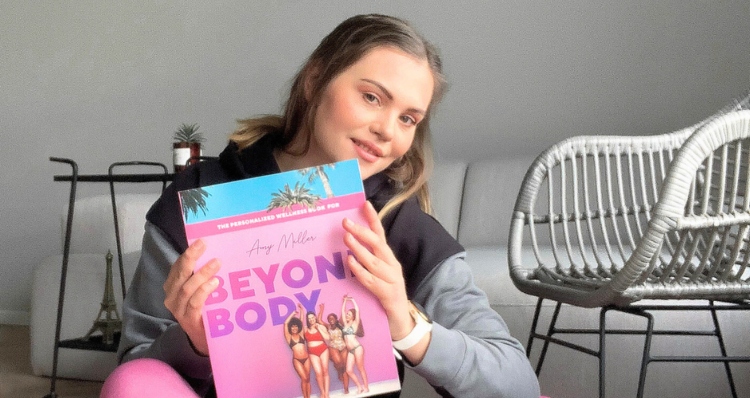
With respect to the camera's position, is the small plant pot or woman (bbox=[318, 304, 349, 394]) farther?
the small plant pot

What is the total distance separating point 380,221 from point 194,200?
0.26 meters

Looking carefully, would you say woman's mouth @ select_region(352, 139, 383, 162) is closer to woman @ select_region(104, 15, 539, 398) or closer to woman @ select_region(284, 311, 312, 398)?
woman @ select_region(104, 15, 539, 398)

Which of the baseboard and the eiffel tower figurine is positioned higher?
the eiffel tower figurine

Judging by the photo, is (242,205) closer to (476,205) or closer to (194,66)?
(476,205)

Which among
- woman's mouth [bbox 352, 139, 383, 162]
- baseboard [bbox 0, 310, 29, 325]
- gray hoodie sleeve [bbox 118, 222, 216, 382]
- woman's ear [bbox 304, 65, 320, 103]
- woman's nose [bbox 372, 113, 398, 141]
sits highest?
woman's ear [bbox 304, 65, 320, 103]

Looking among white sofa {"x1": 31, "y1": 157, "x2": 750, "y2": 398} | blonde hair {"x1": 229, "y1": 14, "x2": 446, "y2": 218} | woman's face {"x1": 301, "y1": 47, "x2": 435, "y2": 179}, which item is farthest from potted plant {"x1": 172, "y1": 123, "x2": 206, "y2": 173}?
woman's face {"x1": 301, "y1": 47, "x2": 435, "y2": 179}

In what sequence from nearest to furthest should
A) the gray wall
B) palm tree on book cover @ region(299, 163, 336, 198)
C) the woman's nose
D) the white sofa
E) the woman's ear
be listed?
1. palm tree on book cover @ region(299, 163, 336, 198)
2. the woman's nose
3. the woman's ear
4. the white sofa
5. the gray wall

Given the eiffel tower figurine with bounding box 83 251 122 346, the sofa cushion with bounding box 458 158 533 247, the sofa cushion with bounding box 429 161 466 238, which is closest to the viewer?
the eiffel tower figurine with bounding box 83 251 122 346

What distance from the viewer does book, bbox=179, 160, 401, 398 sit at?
72 cm

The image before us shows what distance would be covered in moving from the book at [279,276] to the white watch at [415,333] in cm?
4

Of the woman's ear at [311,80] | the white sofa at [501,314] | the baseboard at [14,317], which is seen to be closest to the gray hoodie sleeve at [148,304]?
the woman's ear at [311,80]

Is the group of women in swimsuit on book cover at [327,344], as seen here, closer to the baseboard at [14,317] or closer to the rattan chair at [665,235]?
the rattan chair at [665,235]

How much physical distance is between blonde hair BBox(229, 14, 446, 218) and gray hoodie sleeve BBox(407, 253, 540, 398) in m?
0.11

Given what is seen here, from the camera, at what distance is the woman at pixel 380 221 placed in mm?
811
